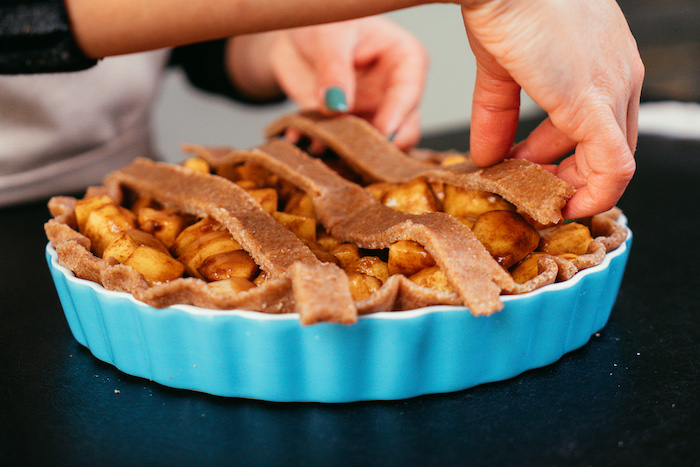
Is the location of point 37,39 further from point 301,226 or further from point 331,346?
point 331,346

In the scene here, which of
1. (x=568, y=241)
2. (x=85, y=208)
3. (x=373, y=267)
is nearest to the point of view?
(x=373, y=267)

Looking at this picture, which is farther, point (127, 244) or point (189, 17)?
point (127, 244)

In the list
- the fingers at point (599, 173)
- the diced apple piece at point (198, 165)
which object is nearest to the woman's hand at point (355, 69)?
the diced apple piece at point (198, 165)

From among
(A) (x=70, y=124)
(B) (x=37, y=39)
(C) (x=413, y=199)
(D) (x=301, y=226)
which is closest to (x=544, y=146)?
(C) (x=413, y=199)

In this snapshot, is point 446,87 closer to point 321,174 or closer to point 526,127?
point 526,127

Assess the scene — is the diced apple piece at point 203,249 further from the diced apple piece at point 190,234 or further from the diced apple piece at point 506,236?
the diced apple piece at point 506,236

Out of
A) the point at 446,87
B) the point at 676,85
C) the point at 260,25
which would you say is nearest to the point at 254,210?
the point at 260,25

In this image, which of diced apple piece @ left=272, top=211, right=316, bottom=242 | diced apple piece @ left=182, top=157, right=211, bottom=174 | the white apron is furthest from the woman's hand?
diced apple piece @ left=272, top=211, right=316, bottom=242
